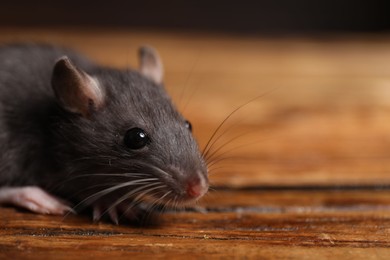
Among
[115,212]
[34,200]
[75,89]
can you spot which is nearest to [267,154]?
[115,212]

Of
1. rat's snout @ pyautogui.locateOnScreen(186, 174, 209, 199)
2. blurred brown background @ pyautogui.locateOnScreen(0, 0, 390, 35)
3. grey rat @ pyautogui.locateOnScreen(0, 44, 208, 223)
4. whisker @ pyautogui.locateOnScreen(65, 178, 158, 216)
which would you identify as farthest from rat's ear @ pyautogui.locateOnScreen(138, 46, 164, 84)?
blurred brown background @ pyautogui.locateOnScreen(0, 0, 390, 35)

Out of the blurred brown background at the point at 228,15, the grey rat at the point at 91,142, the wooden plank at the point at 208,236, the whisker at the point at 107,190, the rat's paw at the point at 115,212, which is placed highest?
the blurred brown background at the point at 228,15

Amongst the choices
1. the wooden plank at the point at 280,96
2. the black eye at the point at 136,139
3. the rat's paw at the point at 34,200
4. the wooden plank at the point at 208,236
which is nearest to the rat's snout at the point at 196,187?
the wooden plank at the point at 208,236

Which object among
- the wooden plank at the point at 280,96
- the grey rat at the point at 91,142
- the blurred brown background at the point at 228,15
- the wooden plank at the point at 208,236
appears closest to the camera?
the wooden plank at the point at 208,236

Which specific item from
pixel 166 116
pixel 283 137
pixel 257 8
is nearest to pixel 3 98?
pixel 166 116

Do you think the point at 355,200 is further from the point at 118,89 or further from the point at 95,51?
the point at 95,51

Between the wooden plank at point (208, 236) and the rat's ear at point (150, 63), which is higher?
the rat's ear at point (150, 63)

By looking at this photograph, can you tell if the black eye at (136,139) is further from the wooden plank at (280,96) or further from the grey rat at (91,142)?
the wooden plank at (280,96)

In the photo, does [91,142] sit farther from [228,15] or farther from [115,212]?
[228,15]
